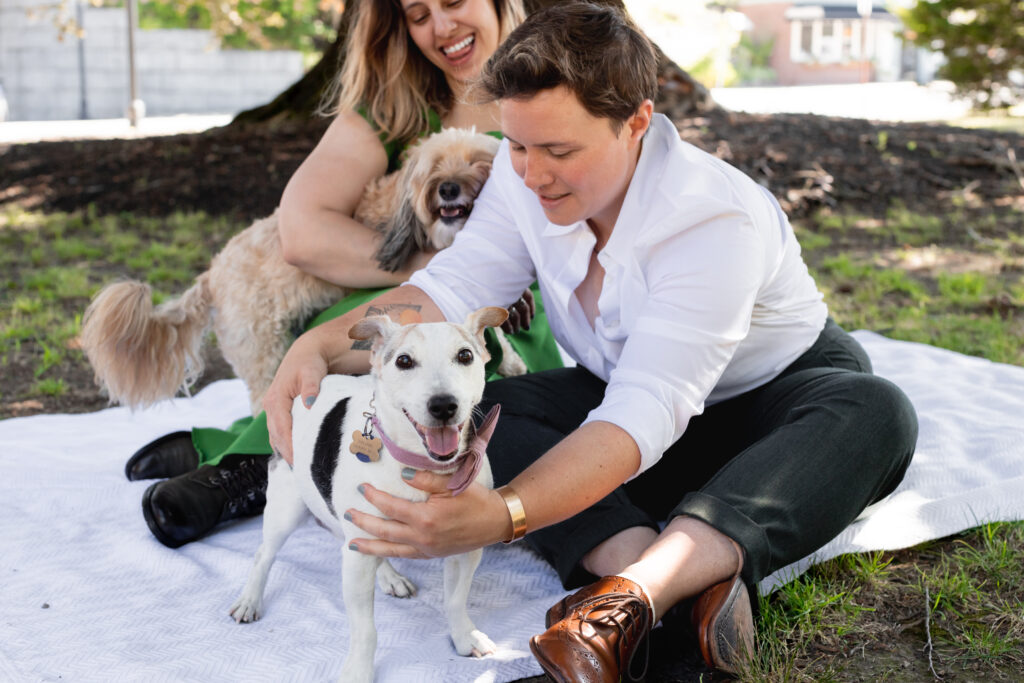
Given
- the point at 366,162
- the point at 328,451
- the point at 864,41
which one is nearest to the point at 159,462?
the point at 366,162

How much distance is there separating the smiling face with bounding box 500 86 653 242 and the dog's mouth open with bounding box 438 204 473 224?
3.30 ft

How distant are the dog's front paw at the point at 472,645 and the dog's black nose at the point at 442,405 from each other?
2.58ft

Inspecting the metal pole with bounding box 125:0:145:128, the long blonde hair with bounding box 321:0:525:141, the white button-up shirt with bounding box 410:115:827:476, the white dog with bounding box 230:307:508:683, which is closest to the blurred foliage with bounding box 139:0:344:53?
the metal pole with bounding box 125:0:145:128

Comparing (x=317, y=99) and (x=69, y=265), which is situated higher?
(x=317, y=99)

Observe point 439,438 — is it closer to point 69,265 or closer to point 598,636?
point 598,636

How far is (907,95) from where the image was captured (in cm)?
2445

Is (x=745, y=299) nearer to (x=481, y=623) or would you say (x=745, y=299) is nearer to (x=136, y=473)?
(x=481, y=623)

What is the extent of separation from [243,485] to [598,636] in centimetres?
161

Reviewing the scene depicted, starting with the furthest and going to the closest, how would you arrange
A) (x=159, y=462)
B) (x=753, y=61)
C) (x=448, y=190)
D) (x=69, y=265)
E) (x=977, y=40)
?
1. (x=753, y=61)
2. (x=977, y=40)
3. (x=69, y=265)
4. (x=159, y=462)
5. (x=448, y=190)

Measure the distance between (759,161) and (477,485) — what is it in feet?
23.5

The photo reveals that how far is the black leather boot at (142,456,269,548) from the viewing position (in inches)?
117

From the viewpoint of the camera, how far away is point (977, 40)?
1527 cm

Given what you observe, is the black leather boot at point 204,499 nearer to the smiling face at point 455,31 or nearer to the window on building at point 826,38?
the smiling face at point 455,31

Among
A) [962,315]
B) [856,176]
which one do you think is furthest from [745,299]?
[856,176]
